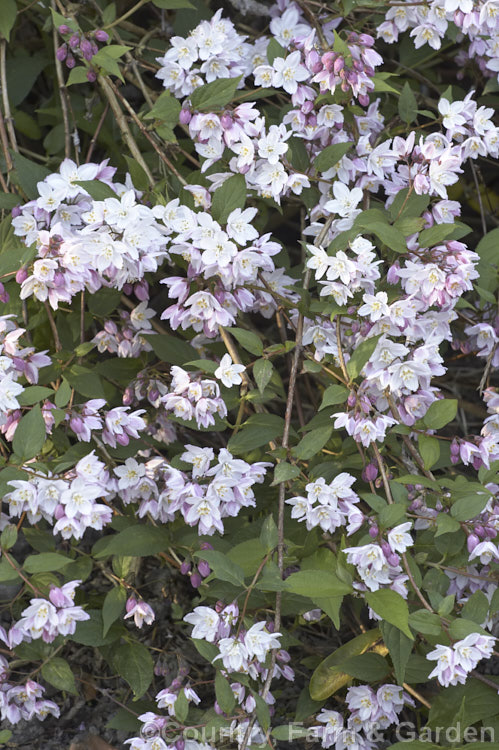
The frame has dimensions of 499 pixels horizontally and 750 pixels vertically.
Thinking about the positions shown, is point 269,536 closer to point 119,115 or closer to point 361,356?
point 361,356

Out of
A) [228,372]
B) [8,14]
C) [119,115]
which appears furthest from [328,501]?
[8,14]

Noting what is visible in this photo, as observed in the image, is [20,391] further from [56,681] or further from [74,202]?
[56,681]

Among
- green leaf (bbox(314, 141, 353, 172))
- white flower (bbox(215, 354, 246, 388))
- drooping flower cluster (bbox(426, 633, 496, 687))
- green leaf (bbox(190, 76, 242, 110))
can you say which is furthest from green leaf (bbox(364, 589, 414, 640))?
green leaf (bbox(190, 76, 242, 110))

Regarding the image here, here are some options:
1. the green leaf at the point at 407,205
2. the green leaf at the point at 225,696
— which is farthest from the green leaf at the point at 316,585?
the green leaf at the point at 407,205

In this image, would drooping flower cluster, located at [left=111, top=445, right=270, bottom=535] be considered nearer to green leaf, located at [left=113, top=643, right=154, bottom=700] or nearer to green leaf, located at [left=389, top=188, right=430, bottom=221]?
green leaf, located at [left=113, top=643, right=154, bottom=700]

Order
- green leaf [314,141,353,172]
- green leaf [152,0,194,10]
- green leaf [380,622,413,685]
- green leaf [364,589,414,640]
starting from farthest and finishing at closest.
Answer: green leaf [152,0,194,10] < green leaf [314,141,353,172] < green leaf [380,622,413,685] < green leaf [364,589,414,640]

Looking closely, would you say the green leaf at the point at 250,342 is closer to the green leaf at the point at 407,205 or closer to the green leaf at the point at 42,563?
the green leaf at the point at 407,205
